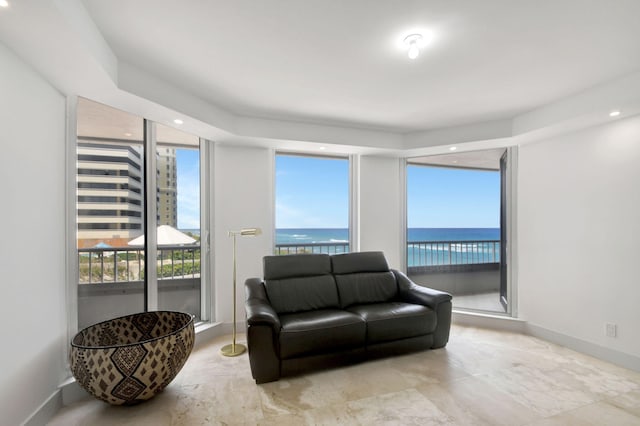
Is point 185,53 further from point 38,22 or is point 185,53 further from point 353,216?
point 353,216

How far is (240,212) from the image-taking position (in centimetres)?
400

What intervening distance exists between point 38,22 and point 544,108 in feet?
13.6

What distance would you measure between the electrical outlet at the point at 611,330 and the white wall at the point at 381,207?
7.63ft

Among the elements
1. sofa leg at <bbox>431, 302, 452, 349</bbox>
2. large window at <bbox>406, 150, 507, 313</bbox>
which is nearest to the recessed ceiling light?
sofa leg at <bbox>431, 302, 452, 349</bbox>

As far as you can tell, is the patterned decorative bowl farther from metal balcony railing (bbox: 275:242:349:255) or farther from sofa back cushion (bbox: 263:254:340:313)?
metal balcony railing (bbox: 275:242:349:255)

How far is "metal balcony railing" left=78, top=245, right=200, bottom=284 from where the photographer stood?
2712 millimetres

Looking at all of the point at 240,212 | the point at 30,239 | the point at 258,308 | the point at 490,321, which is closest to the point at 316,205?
the point at 240,212

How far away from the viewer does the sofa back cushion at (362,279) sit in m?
3.60

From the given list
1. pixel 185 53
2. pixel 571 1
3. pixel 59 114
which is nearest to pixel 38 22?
pixel 185 53

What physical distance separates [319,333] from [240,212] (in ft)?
6.37

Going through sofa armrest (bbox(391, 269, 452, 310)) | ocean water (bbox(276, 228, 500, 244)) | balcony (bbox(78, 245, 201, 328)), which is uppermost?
ocean water (bbox(276, 228, 500, 244))

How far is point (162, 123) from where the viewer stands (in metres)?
3.16

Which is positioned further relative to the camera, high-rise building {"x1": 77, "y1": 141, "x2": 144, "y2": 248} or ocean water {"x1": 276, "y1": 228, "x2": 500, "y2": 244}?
ocean water {"x1": 276, "y1": 228, "x2": 500, "y2": 244}

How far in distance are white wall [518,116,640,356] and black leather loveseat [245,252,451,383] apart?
130cm
